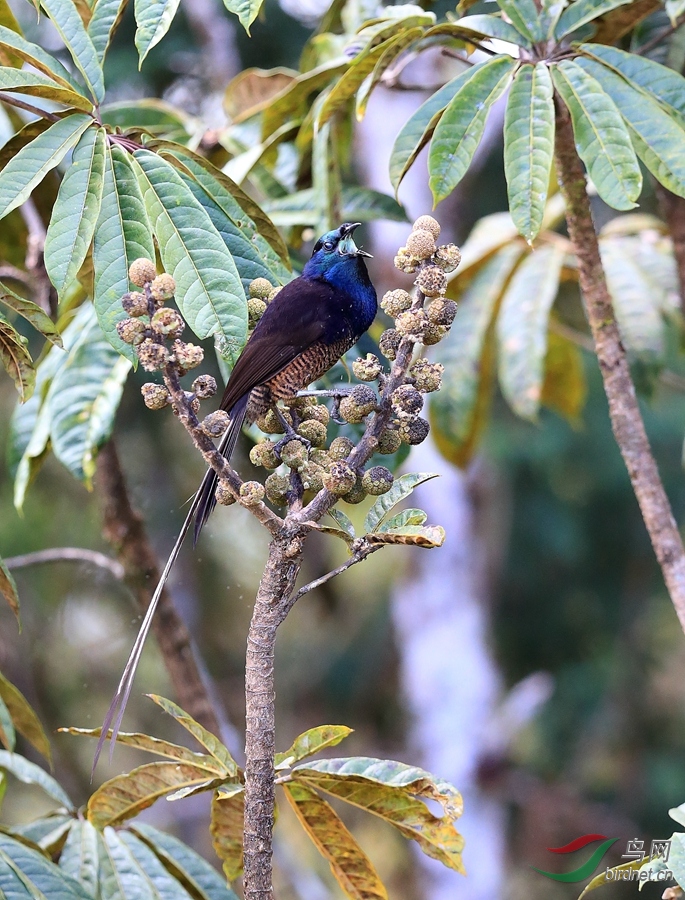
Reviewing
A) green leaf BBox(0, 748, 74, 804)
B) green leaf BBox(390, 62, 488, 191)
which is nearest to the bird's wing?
green leaf BBox(390, 62, 488, 191)

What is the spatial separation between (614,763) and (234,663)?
122 inches

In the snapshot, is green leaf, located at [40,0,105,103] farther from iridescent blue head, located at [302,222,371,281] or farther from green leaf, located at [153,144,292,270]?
iridescent blue head, located at [302,222,371,281]

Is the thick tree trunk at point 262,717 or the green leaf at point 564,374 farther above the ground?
the green leaf at point 564,374

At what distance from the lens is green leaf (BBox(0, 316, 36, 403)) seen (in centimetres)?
129

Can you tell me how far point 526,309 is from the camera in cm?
255

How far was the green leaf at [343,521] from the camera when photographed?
3.89 feet

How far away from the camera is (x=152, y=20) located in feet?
4.29

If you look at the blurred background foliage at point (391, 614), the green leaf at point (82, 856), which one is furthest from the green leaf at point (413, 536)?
the blurred background foliage at point (391, 614)

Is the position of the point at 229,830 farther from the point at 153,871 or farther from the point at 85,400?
the point at 85,400

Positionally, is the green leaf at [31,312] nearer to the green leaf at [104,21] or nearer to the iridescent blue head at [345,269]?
the green leaf at [104,21]

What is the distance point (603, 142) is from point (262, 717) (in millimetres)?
911

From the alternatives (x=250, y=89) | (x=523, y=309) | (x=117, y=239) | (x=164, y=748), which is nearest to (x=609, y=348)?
(x=523, y=309)

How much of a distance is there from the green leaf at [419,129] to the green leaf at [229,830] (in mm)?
965

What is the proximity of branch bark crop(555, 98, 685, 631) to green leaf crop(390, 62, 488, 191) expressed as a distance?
0.26m
